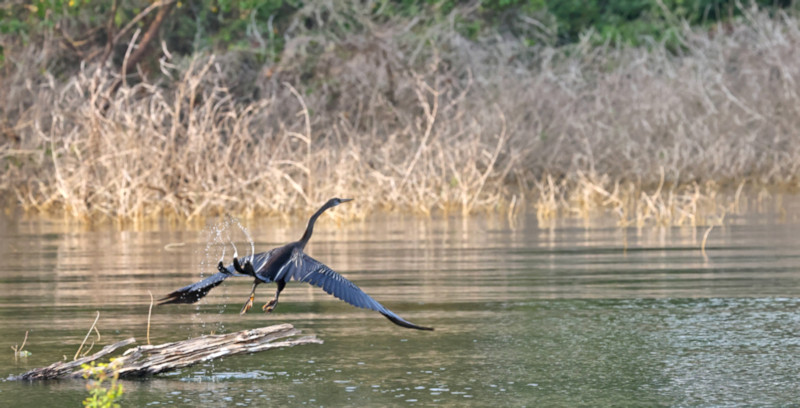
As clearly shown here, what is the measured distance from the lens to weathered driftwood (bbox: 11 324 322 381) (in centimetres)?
695

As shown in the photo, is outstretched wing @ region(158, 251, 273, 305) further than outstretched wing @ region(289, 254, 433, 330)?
Yes

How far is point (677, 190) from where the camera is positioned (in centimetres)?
2689

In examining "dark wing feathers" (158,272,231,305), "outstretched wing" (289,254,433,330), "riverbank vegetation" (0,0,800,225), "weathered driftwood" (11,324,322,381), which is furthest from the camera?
"riverbank vegetation" (0,0,800,225)

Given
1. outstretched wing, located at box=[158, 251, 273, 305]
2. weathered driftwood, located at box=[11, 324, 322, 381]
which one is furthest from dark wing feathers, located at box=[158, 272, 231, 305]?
weathered driftwood, located at box=[11, 324, 322, 381]

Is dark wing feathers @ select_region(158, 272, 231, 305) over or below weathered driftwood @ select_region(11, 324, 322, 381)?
over

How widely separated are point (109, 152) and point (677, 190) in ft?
35.9

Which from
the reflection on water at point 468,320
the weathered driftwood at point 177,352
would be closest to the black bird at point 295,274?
the reflection on water at point 468,320

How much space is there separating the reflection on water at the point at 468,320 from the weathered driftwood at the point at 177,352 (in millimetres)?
87

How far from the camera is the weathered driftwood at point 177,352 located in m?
6.95

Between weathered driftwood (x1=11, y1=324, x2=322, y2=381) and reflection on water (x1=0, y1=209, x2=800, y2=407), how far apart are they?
87 mm

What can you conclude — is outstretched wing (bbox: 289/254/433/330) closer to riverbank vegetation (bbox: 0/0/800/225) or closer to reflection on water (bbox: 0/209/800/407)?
reflection on water (bbox: 0/209/800/407)

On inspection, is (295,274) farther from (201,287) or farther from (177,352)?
(177,352)

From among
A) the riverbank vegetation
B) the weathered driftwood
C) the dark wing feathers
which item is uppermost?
the riverbank vegetation

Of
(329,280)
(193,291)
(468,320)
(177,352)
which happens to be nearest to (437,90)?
(468,320)
